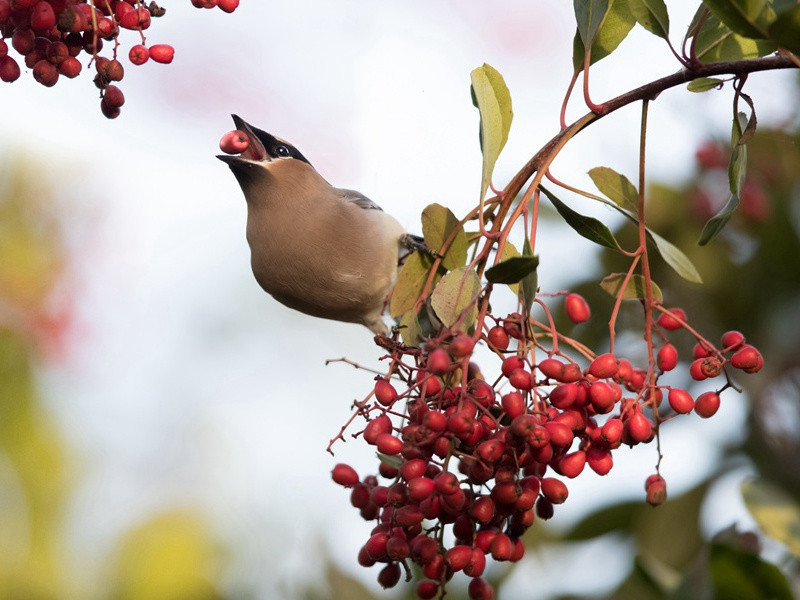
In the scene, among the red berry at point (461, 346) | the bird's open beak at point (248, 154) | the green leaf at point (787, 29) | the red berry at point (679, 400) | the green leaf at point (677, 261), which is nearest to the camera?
the green leaf at point (787, 29)

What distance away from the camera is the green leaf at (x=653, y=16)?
1.88 metres

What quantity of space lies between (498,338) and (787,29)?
68cm

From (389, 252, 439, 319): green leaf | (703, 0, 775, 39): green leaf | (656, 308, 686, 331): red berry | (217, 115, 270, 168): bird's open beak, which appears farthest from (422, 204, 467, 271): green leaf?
(217, 115, 270, 168): bird's open beak

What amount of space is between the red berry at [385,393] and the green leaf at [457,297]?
0.15 metres

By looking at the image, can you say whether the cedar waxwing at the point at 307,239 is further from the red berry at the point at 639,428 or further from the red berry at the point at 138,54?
the red berry at the point at 639,428

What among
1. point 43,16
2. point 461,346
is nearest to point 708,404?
point 461,346

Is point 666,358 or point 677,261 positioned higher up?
point 677,261

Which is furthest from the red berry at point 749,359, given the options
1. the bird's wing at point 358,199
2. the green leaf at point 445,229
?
the bird's wing at point 358,199

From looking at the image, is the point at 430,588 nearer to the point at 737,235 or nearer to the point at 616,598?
the point at 616,598

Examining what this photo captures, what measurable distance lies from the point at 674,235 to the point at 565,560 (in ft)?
4.25

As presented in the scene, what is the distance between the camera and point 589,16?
6.31ft

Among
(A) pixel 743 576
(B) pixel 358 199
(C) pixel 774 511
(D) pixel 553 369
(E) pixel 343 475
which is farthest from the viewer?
(B) pixel 358 199

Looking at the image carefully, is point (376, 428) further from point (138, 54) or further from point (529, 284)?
point (138, 54)

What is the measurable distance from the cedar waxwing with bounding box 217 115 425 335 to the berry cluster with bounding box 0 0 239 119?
76 centimetres
